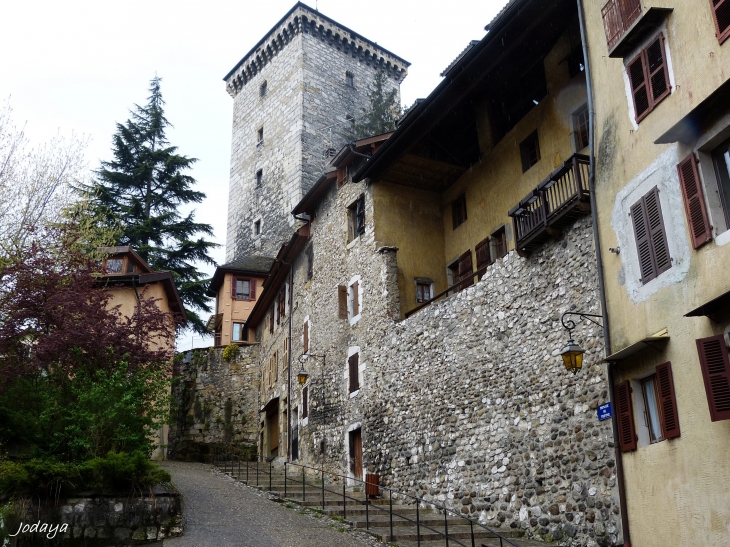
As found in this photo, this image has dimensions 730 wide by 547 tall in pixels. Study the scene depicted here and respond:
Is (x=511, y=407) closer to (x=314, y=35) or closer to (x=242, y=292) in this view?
(x=242, y=292)

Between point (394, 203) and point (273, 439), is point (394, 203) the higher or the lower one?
the higher one

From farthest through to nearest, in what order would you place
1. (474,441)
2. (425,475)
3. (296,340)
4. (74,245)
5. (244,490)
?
(296,340), (244,490), (74,245), (425,475), (474,441)

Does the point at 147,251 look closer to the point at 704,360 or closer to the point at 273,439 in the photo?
the point at 273,439

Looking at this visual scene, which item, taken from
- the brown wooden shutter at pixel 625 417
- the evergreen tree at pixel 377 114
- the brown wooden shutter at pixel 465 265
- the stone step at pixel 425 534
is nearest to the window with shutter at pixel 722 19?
the brown wooden shutter at pixel 625 417

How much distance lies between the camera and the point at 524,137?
17.3 meters

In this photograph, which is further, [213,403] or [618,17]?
[213,403]

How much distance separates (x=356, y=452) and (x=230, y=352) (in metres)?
15.8

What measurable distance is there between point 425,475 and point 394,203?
27.8 feet

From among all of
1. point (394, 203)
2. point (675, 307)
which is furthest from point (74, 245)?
point (675, 307)

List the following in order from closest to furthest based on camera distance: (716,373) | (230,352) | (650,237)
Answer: (716,373), (650,237), (230,352)

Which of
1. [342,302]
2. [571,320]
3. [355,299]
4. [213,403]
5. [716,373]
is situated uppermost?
[342,302]

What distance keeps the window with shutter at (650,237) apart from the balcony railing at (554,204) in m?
1.68

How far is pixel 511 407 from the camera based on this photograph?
1334 centimetres

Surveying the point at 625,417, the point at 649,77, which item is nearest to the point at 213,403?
the point at 625,417
